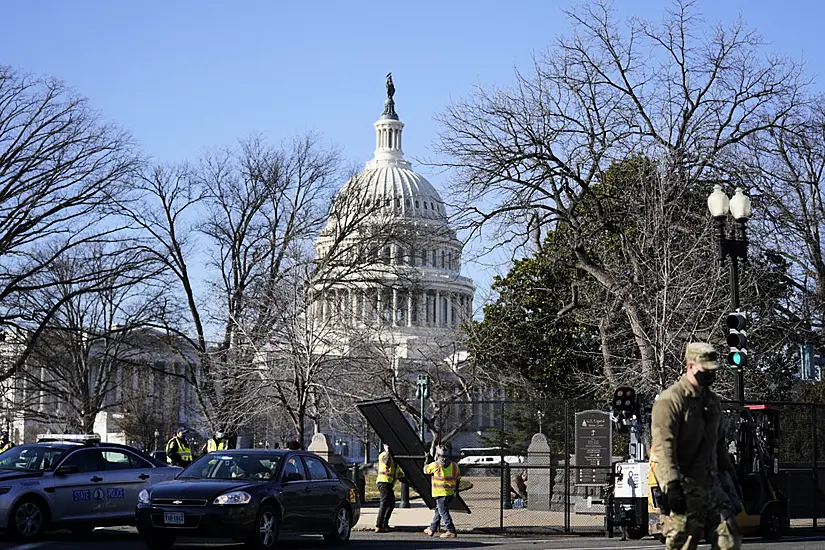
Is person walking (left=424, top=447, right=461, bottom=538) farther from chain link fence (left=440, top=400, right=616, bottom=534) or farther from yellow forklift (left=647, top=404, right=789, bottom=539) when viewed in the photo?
yellow forklift (left=647, top=404, right=789, bottom=539)

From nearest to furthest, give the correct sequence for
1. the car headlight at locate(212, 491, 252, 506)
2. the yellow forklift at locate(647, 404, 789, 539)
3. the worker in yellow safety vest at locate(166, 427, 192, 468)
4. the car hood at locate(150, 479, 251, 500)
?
the car headlight at locate(212, 491, 252, 506) → the car hood at locate(150, 479, 251, 500) → the yellow forklift at locate(647, 404, 789, 539) → the worker in yellow safety vest at locate(166, 427, 192, 468)

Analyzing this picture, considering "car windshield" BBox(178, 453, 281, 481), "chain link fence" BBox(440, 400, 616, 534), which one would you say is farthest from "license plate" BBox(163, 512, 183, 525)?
"chain link fence" BBox(440, 400, 616, 534)

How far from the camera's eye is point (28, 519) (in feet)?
60.1

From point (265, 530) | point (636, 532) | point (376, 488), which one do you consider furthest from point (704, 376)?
point (376, 488)

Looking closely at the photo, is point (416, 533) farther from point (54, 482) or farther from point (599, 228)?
point (599, 228)

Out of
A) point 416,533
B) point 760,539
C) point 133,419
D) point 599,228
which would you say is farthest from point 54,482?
point 133,419

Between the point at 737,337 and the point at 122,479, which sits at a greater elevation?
the point at 737,337

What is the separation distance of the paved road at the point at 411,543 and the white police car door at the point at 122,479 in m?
0.50

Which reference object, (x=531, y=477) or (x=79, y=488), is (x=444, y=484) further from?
(x=531, y=477)

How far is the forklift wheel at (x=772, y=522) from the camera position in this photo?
20.0m

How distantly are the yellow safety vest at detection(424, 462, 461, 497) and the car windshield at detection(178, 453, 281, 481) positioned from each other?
3.91 meters

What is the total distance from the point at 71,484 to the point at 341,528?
407cm

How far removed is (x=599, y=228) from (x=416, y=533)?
1515cm

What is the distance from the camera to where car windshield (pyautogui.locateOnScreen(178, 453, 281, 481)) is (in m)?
17.6
